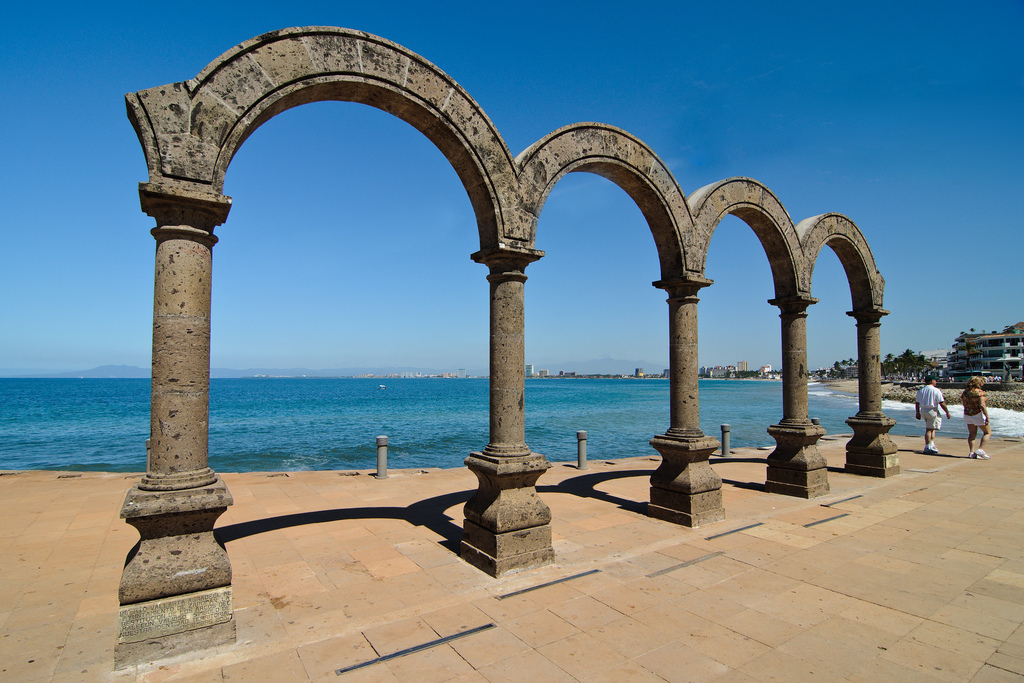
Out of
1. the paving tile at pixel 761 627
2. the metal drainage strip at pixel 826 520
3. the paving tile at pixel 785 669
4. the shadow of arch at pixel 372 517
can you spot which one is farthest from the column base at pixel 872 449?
the shadow of arch at pixel 372 517

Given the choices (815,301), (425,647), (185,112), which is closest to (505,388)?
(425,647)

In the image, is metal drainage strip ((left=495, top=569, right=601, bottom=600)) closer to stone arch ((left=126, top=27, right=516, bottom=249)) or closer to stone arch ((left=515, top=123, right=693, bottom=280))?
stone arch ((left=126, top=27, right=516, bottom=249))

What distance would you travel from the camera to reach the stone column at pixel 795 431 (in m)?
7.69

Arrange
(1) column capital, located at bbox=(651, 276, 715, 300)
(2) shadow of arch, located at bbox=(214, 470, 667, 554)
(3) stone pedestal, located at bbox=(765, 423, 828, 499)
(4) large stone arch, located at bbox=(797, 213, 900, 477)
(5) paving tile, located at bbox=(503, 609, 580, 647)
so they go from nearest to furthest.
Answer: (5) paving tile, located at bbox=(503, 609, 580, 647)
(2) shadow of arch, located at bbox=(214, 470, 667, 554)
(1) column capital, located at bbox=(651, 276, 715, 300)
(3) stone pedestal, located at bbox=(765, 423, 828, 499)
(4) large stone arch, located at bbox=(797, 213, 900, 477)

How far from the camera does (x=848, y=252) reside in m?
9.62

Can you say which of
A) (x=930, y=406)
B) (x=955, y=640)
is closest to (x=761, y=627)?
(x=955, y=640)

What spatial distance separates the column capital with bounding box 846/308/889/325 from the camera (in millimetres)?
9781

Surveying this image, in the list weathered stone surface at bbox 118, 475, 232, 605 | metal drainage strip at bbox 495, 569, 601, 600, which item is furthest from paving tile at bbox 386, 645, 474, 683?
weathered stone surface at bbox 118, 475, 232, 605

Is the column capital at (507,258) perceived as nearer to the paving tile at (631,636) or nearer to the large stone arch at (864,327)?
the paving tile at (631,636)

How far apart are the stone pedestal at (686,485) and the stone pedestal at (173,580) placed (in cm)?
468

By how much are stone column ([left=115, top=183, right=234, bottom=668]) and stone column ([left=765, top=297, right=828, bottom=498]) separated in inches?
290

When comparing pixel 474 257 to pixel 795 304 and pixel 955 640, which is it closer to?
pixel 955 640

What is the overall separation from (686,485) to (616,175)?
4.01 metres

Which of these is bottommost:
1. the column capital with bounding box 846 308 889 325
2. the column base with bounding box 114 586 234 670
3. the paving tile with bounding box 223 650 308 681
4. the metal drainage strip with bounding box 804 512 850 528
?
the metal drainage strip with bounding box 804 512 850 528
